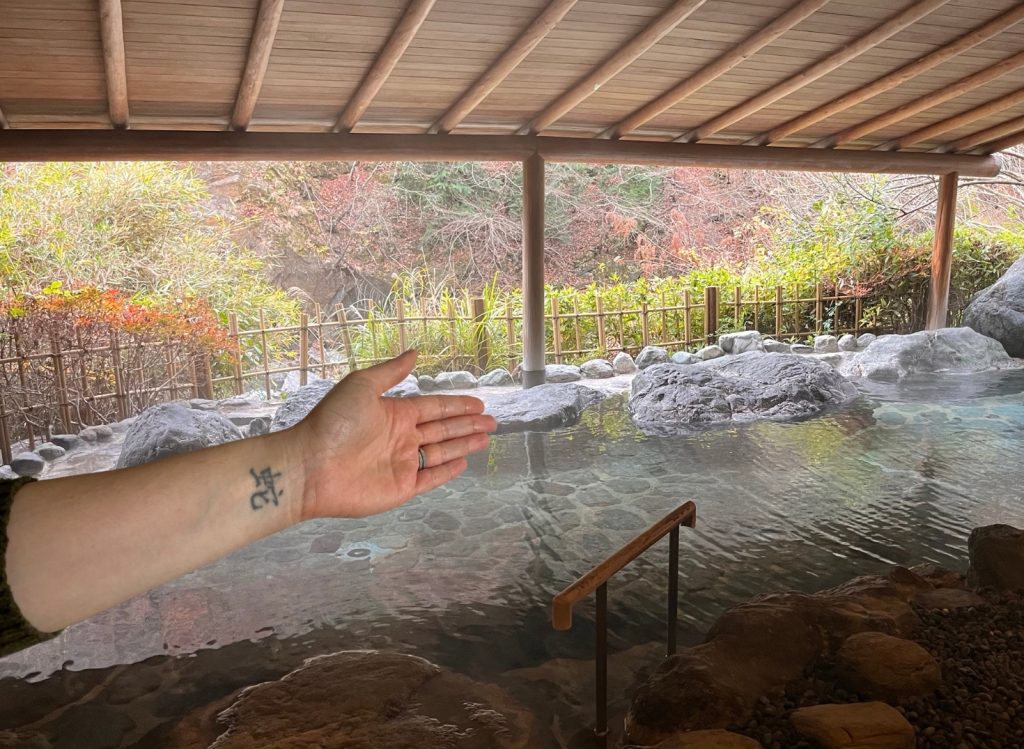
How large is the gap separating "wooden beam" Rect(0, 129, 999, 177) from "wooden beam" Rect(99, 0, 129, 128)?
0.91 feet

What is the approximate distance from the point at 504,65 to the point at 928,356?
21.6ft

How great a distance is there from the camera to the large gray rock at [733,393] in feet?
23.0

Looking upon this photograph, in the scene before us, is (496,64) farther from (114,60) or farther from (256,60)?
(114,60)

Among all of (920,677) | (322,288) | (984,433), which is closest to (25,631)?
(920,677)

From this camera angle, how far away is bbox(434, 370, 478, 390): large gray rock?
8375 mm

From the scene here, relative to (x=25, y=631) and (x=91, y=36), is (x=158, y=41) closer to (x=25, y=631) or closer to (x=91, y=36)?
(x=91, y=36)

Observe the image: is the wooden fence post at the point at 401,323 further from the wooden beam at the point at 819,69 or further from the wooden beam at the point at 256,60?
the wooden beam at the point at 819,69

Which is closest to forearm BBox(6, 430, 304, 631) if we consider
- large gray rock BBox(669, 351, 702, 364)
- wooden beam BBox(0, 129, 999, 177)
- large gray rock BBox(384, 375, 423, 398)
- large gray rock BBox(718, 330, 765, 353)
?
wooden beam BBox(0, 129, 999, 177)

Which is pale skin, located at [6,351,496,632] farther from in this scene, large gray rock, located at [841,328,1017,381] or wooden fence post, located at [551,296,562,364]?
large gray rock, located at [841,328,1017,381]

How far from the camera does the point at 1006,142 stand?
8672mm

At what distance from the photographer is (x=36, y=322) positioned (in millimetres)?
6270

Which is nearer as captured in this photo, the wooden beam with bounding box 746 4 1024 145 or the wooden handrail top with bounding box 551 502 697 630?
the wooden handrail top with bounding box 551 502 697 630

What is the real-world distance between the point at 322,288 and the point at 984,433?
10606 millimetres

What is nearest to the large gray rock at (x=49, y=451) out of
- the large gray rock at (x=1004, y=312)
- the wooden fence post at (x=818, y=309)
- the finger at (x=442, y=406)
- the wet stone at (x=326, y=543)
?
the wet stone at (x=326, y=543)
